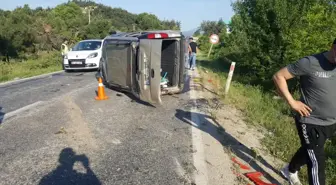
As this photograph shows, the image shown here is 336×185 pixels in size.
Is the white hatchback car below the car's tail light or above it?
below

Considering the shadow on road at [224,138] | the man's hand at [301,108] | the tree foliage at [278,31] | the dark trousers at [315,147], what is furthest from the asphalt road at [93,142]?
the tree foliage at [278,31]

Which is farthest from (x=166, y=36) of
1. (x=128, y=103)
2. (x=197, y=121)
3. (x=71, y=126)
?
(x=71, y=126)

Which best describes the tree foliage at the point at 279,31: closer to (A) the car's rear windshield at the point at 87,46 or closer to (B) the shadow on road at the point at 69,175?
(A) the car's rear windshield at the point at 87,46

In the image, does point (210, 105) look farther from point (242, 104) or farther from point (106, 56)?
point (106, 56)

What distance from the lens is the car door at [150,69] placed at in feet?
23.7

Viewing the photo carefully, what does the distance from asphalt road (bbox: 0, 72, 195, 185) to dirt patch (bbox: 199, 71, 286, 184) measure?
2.13ft

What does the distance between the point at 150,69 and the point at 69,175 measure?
12.4 ft

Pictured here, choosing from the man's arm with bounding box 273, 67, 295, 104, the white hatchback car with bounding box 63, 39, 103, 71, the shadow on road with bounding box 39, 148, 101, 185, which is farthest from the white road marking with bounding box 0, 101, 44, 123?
the white hatchback car with bounding box 63, 39, 103, 71

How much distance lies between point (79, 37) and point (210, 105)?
45.3 meters

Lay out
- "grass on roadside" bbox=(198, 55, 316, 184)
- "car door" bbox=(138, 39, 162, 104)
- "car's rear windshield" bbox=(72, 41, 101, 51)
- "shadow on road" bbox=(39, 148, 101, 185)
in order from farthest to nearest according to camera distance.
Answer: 1. "car's rear windshield" bbox=(72, 41, 101, 51)
2. "car door" bbox=(138, 39, 162, 104)
3. "grass on roadside" bbox=(198, 55, 316, 184)
4. "shadow on road" bbox=(39, 148, 101, 185)

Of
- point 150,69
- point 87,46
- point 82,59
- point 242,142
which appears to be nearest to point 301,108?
point 242,142

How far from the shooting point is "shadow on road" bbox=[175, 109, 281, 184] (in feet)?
14.9

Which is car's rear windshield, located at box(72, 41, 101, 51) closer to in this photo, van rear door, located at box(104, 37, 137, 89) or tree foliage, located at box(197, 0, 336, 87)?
van rear door, located at box(104, 37, 137, 89)

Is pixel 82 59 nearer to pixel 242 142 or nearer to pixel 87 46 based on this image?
pixel 87 46
